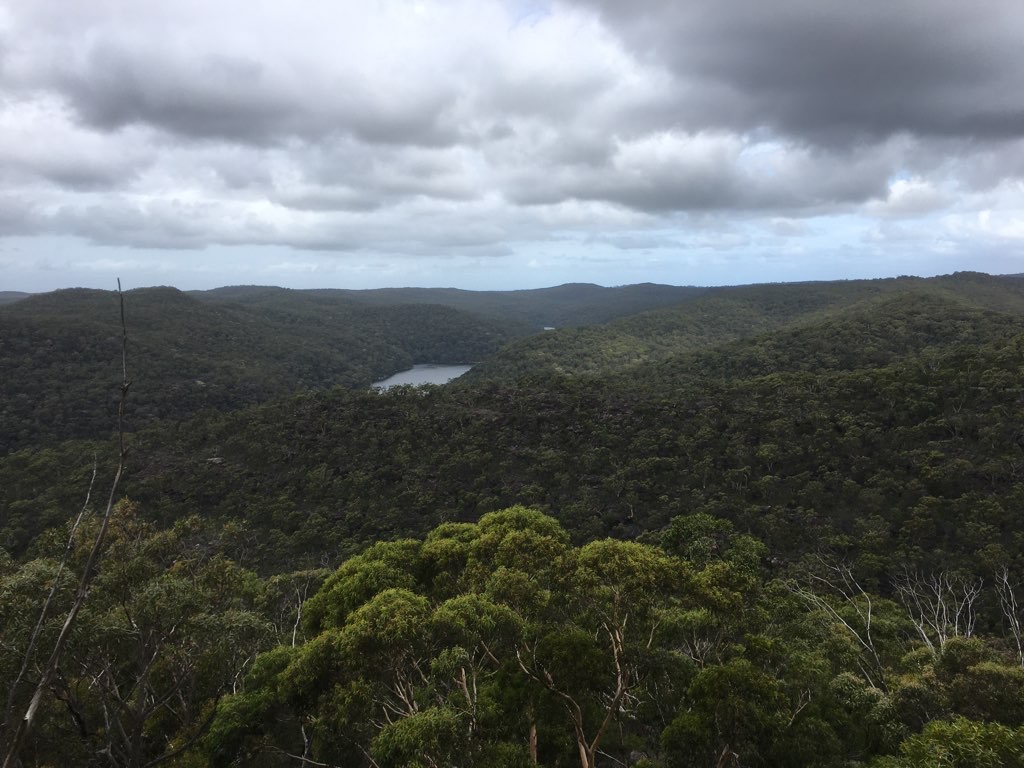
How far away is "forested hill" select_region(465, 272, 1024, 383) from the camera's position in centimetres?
12012

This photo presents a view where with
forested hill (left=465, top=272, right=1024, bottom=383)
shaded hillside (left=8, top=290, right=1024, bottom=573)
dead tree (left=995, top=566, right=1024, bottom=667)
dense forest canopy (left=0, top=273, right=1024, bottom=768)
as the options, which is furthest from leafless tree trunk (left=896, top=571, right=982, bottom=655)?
forested hill (left=465, top=272, right=1024, bottom=383)

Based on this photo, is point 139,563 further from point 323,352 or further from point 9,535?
point 323,352

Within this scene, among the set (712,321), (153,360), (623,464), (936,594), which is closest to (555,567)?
(936,594)

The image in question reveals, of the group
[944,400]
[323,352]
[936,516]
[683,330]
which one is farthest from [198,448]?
[683,330]

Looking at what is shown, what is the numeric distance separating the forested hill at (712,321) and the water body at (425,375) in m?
30.2

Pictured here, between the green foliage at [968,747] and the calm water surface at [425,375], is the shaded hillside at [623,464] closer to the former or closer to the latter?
the green foliage at [968,747]

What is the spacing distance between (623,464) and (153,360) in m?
96.2

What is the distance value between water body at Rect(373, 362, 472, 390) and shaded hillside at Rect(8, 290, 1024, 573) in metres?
89.7

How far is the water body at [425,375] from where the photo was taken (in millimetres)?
154000

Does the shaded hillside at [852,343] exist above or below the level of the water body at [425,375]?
above

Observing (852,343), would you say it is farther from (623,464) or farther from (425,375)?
(425,375)

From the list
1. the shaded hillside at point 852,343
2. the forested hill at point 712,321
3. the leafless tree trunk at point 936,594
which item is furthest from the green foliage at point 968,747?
the forested hill at point 712,321

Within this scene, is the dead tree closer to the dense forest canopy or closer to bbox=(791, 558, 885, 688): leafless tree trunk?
the dense forest canopy

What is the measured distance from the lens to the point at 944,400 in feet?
136
